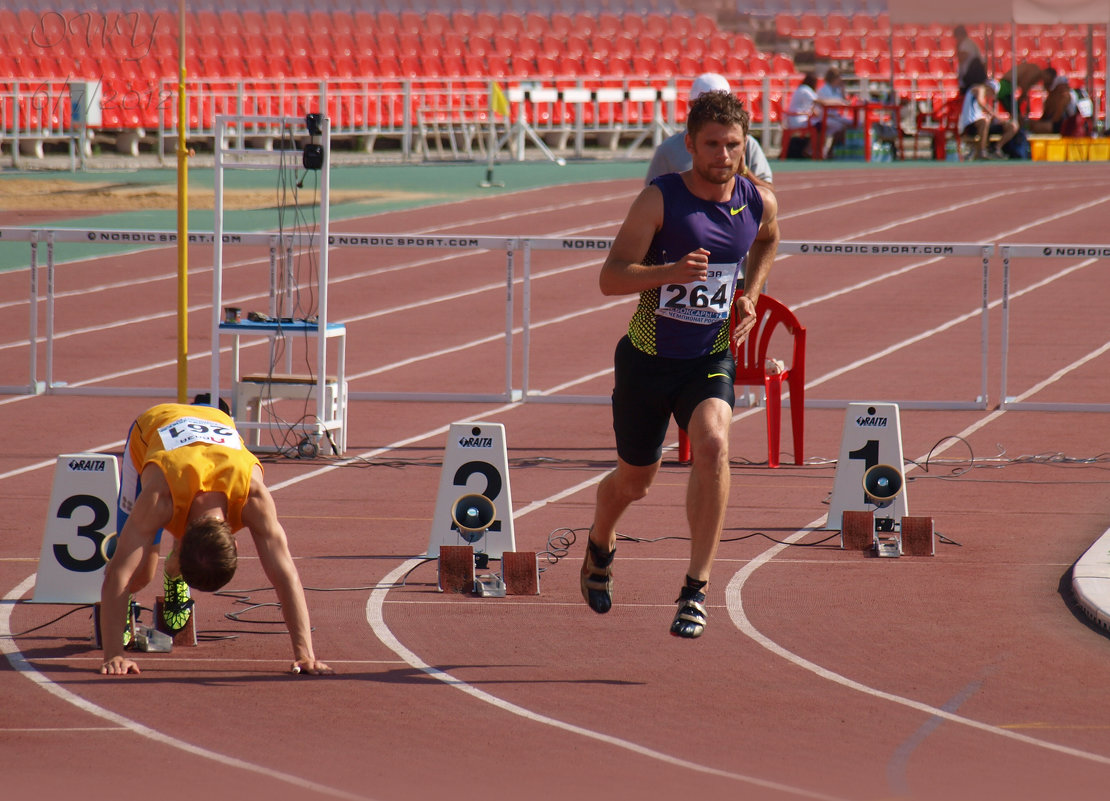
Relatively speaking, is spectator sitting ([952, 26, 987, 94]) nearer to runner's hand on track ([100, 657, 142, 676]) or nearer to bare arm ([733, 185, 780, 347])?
bare arm ([733, 185, 780, 347])

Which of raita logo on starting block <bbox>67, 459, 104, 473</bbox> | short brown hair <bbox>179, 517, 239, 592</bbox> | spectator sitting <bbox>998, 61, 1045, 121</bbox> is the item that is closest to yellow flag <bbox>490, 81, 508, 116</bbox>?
spectator sitting <bbox>998, 61, 1045, 121</bbox>

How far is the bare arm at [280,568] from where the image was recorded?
6.38 m

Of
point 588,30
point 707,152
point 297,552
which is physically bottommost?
point 297,552

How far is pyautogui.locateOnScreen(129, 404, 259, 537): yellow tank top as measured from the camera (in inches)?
246

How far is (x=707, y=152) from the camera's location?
674 centimetres

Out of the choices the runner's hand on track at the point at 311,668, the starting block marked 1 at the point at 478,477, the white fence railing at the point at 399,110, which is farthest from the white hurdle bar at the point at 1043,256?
the white fence railing at the point at 399,110

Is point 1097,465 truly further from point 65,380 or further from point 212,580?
point 65,380

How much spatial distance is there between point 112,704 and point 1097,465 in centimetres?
773

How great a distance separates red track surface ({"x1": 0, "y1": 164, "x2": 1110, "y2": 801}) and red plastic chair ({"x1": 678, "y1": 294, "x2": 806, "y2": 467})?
0.25 m

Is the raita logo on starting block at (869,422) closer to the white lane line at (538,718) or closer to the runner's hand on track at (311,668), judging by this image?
the white lane line at (538,718)

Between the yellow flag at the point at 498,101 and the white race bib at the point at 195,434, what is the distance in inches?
1012

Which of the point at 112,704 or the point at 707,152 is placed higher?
the point at 707,152

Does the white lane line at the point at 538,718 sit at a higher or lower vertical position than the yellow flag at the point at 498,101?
lower

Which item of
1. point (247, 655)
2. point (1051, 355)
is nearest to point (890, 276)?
point (1051, 355)
